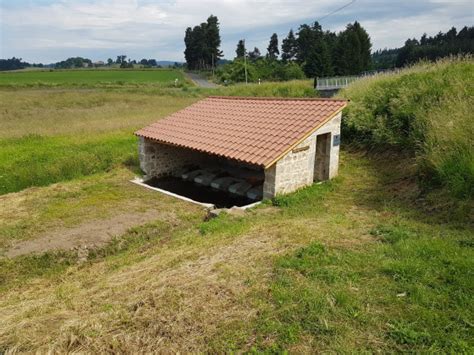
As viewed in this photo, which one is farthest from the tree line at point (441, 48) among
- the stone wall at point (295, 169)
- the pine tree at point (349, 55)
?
the stone wall at point (295, 169)

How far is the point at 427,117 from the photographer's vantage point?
11.9 metres

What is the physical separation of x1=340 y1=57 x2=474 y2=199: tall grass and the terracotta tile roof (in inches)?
112

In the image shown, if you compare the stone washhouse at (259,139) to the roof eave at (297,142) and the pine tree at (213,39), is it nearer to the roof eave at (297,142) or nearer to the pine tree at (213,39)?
the roof eave at (297,142)

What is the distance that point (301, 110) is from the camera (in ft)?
39.2

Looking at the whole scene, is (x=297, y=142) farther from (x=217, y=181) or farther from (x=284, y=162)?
(x=217, y=181)

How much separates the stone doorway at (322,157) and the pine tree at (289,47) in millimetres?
81882

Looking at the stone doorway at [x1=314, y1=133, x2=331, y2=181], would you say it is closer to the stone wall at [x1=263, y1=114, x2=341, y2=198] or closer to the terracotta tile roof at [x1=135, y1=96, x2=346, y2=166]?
the stone wall at [x1=263, y1=114, x2=341, y2=198]

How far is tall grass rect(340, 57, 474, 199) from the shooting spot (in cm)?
872

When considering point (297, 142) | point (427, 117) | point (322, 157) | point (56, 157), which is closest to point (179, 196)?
point (297, 142)

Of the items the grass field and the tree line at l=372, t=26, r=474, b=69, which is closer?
the grass field

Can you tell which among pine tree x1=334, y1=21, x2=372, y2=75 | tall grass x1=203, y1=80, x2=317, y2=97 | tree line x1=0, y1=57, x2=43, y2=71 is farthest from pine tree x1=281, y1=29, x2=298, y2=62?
tree line x1=0, y1=57, x2=43, y2=71

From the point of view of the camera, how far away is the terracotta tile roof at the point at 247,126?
420 inches

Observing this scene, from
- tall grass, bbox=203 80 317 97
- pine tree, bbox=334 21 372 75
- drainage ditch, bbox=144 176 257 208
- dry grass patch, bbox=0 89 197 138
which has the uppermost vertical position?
pine tree, bbox=334 21 372 75

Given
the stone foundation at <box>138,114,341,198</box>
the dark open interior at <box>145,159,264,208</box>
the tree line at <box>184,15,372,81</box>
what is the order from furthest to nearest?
1. the tree line at <box>184,15,372,81</box>
2. the dark open interior at <box>145,159,264,208</box>
3. the stone foundation at <box>138,114,341,198</box>
